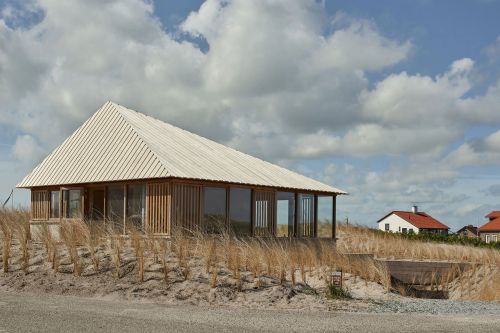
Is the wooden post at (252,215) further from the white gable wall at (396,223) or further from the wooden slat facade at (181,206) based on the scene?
the white gable wall at (396,223)

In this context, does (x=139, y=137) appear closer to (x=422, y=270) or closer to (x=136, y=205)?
(x=136, y=205)

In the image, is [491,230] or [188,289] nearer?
[188,289]

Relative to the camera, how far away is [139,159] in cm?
2053

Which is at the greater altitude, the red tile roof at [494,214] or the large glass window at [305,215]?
the large glass window at [305,215]

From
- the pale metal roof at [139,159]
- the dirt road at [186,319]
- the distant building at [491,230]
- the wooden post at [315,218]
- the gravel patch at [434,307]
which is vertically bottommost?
the distant building at [491,230]

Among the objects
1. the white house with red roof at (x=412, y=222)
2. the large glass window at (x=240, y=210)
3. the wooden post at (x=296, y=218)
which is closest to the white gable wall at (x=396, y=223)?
the white house with red roof at (x=412, y=222)

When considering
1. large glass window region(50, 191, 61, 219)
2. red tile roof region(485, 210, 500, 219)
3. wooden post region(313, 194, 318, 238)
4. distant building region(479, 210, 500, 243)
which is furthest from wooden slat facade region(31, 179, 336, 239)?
red tile roof region(485, 210, 500, 219)

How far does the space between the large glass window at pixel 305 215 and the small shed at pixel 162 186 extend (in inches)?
1.6

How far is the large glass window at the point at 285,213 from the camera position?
80.0 feet

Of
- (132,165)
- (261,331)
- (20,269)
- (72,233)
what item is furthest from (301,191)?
(261,331)

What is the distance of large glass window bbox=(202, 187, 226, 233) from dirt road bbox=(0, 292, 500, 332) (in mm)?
8821

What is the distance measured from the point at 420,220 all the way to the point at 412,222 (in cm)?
253

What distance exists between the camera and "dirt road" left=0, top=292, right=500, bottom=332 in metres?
9.21

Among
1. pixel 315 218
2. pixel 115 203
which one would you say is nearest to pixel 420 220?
pixel 315 218
